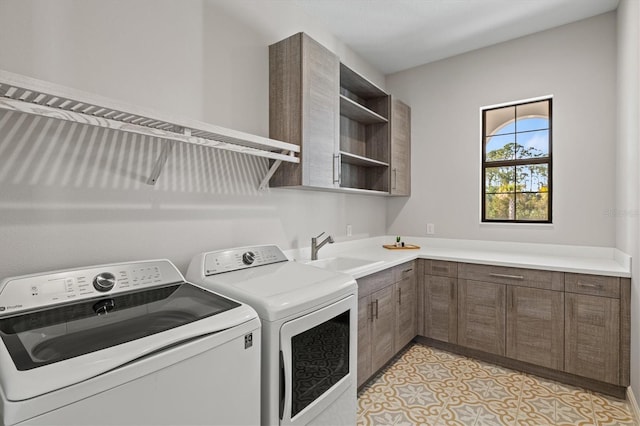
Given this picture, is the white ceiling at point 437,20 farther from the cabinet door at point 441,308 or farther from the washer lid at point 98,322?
the washer lid at point 98,322

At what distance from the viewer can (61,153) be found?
131 cm

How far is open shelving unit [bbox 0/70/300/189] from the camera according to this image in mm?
998

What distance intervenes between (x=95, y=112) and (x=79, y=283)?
67 cm

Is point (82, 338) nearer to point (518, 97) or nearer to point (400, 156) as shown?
point (400, 156)

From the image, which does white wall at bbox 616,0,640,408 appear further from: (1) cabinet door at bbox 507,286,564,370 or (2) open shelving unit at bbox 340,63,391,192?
(2) open shelving unit at bbox 340,63,391,192

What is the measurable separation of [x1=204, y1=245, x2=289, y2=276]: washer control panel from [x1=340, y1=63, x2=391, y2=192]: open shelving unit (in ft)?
3.82

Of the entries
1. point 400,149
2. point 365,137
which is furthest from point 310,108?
point 400,149

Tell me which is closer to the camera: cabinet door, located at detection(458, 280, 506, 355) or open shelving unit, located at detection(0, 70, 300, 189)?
open shelving unit, located at detection(0, 70, 300, 189)

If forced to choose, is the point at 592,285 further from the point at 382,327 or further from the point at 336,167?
the point at 336,167

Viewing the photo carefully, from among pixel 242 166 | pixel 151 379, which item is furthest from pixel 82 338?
pixel 242 166

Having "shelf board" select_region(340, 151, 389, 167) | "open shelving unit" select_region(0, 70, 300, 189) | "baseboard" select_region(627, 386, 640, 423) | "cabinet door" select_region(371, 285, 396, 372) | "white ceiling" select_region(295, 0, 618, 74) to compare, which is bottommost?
"baseboard" select_region(627, 386, 640, 423)

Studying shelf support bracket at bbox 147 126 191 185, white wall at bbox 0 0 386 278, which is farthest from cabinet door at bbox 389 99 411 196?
shelf support bracket at bbox 147 126 191 185

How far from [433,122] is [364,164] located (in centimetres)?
97

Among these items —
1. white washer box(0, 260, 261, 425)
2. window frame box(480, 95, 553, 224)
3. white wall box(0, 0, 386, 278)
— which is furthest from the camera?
window frame box(480, 95, 553, 224)
